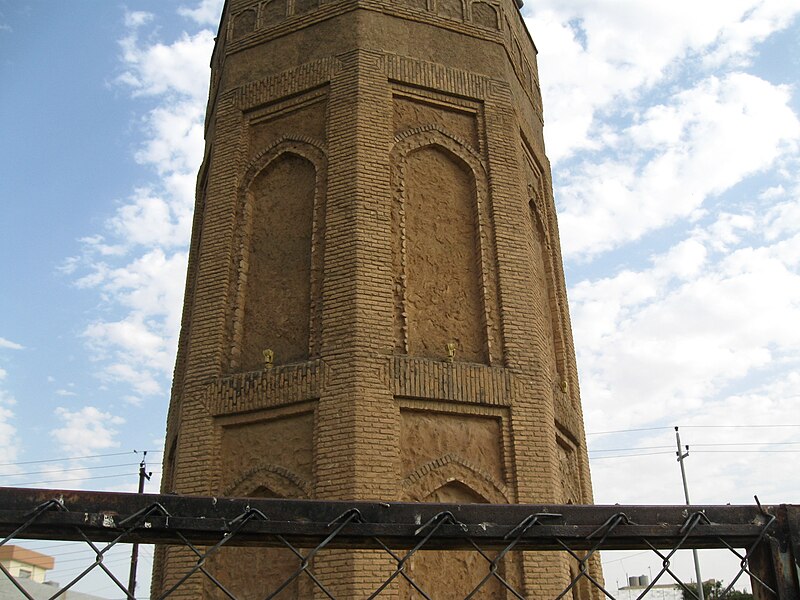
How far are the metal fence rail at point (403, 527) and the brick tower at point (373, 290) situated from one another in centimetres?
679

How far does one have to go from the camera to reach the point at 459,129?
38.3 feet

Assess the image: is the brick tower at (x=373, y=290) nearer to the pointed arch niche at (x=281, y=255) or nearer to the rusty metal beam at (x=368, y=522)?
the pointed arch niche at (x=281, y=255)

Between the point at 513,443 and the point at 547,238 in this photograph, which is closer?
the point at 513,443

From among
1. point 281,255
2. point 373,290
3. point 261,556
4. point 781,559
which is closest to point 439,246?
point 373,290

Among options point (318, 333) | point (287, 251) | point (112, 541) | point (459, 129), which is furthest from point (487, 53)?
point (112, 541)

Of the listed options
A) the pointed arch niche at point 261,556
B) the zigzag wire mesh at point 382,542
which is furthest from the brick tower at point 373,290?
the zigzag wire mesh at point 382,542

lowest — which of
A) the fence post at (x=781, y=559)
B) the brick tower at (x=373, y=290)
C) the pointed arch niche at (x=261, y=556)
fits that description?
the fence post at (x=781, y=559)

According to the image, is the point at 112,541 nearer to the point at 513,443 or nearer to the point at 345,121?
the point at 513,443

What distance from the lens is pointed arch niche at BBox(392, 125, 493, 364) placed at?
33.8 feet

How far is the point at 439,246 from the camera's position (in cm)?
1091

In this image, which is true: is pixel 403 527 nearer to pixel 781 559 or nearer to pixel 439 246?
pixel 781 559

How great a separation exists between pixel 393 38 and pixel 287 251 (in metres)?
3.51

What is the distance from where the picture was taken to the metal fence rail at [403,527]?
6.38ft

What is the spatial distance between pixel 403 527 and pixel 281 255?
9162 mm
